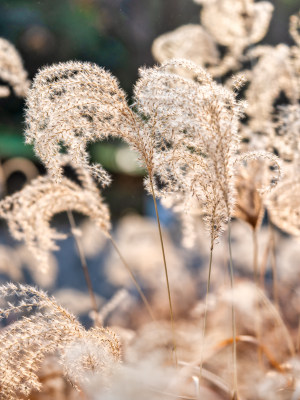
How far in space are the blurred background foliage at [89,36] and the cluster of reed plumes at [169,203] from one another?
504 millimetres

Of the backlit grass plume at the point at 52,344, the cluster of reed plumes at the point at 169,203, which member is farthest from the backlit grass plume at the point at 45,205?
the backlit grass plume at the point at 52,344

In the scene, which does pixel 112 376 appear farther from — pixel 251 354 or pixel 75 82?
pixel 251 354

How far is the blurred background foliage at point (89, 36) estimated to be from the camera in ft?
4.28

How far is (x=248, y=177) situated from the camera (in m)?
0.67

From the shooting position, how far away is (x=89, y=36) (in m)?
1.64

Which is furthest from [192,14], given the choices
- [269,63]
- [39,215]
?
[39,215]

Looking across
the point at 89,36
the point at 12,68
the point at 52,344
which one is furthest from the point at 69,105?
the point at 89,36

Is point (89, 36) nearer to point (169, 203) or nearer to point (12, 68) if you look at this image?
point (12, 68)

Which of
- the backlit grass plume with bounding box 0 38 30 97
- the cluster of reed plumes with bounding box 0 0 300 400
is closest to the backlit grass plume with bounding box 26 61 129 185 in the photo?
the cluster of reed plumes with bounding box 0 0 300 400

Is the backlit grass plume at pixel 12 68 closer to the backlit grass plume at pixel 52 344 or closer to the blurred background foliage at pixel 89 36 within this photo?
the backlit grass plume at pixel 52 344

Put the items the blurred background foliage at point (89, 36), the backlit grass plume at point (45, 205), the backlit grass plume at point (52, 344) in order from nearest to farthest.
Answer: the backlit grass plume at point (52, 344) → the backlit grass plume at point (45, 205) → the blurred background foliage at point (89, 36)

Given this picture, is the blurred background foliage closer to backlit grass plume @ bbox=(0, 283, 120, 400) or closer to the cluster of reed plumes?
the cluster of reed plumes

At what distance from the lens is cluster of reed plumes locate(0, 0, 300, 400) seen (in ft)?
1.23

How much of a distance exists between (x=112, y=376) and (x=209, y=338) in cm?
56
